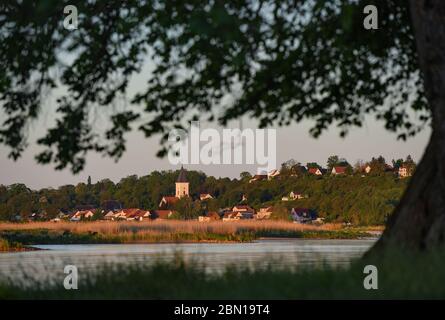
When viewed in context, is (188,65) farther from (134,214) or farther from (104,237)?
(134,214)

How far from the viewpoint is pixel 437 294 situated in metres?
12.9

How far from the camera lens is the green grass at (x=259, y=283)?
43.3 feet

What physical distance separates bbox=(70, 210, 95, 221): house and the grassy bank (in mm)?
7840

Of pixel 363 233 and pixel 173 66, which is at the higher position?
pixel 173 66

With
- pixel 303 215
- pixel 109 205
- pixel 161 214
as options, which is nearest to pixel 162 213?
pixel 161 214

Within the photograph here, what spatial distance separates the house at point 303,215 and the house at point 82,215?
18518 millimetres

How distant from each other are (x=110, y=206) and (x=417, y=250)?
254ft

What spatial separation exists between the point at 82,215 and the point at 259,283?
73455 mm

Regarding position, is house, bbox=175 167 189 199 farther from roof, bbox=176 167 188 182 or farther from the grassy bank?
the grassy bank

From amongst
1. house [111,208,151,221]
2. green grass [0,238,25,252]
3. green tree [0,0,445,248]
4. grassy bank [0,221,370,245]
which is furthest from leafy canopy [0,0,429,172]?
house [111,208,151,221]

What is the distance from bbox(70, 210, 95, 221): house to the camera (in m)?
84.2

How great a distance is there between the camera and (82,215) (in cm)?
8612
